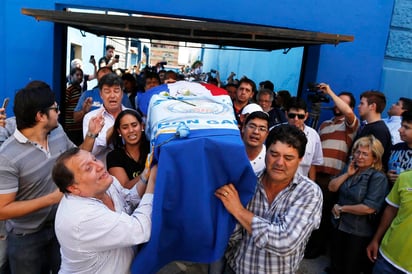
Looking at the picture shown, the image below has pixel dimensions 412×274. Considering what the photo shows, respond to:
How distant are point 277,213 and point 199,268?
2034 mm

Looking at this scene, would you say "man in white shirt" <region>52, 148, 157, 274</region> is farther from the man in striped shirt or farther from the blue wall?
the blue wall

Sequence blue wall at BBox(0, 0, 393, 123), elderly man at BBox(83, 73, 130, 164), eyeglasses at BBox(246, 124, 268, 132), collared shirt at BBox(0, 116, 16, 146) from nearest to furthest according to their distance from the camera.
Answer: collared shirt at BBox(0, 116, 16, 146) < eyeglasses at BBox(246, 124, 268, 132) < elderly man at BBox(83, 73, 130, 164) < blue wall at BBox(0, 0, 393, 123)

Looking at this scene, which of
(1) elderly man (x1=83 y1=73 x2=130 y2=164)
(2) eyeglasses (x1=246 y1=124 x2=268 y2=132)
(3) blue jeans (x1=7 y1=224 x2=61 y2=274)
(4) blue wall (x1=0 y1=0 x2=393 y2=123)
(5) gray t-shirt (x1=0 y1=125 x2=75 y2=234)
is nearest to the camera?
(5) gray t-shirt (x1=0 y1=125 x2=75 y2=234)

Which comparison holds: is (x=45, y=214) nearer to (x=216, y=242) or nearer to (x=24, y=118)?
(x=24, y=118)

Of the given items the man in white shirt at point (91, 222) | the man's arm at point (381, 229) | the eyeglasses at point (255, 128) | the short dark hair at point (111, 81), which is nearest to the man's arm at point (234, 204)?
the man in white shirt at point (91, 222)

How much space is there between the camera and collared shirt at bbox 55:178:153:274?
142 cm

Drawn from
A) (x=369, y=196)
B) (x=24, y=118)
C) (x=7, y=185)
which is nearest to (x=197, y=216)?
(x=7, y=185)

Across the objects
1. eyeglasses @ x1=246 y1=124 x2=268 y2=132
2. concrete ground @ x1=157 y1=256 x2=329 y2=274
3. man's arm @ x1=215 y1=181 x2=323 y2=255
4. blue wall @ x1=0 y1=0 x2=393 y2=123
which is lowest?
concrete ground @ x1=157 y1=256 x2=329 y2=274

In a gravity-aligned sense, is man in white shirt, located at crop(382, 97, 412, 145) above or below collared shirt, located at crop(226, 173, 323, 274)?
above

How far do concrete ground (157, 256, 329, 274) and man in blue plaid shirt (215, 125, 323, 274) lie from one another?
1647 mm

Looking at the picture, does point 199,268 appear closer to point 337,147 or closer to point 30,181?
point 337,147

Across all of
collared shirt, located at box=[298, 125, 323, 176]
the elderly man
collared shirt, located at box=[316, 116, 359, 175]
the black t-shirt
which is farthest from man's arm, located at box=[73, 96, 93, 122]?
collared shirt, located at box=[316, 116, 359, 175]

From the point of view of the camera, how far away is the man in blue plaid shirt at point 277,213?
1518 mm

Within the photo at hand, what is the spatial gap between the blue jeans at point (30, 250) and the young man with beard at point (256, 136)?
151 centimetres
